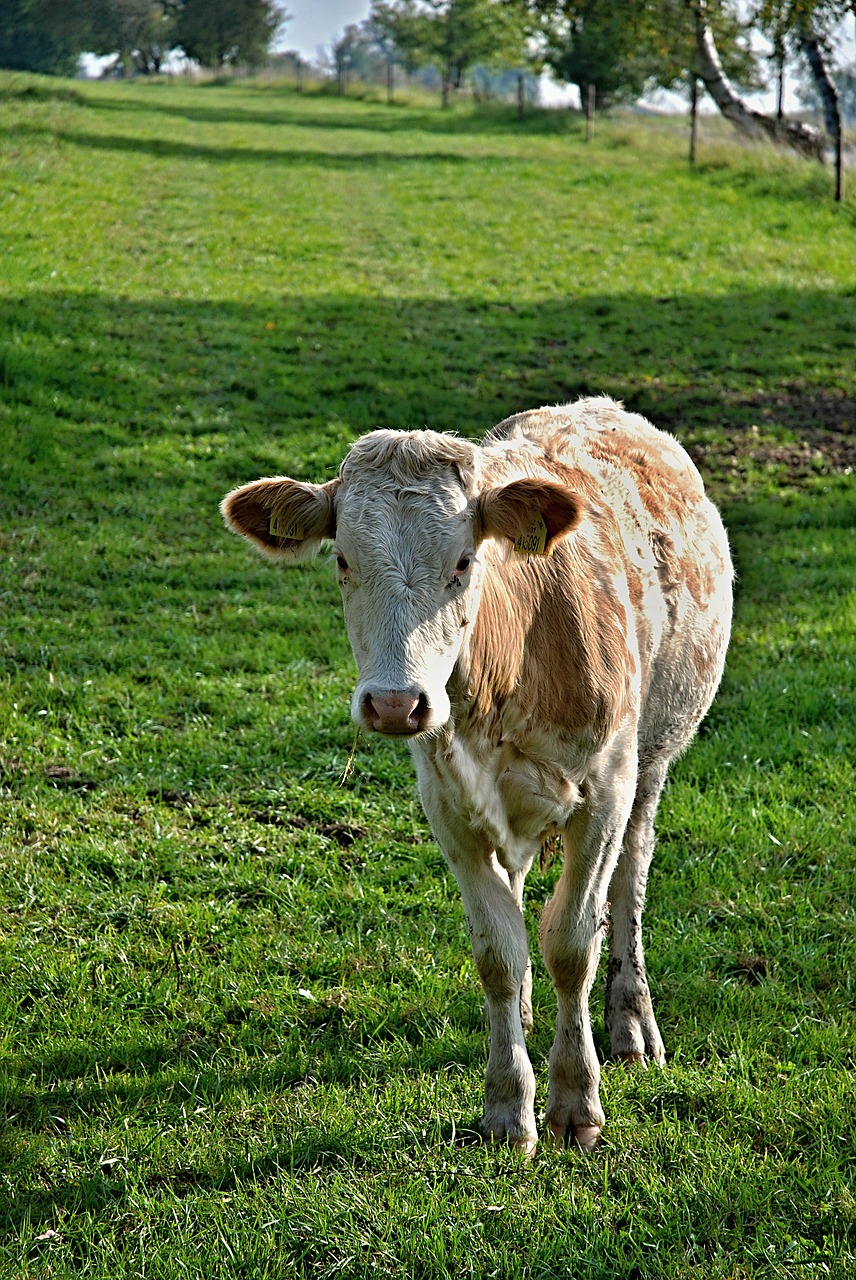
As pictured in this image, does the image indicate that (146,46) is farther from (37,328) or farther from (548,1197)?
(548,1197)

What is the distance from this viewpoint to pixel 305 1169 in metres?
3.96

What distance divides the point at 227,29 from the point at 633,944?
76301 millimetres

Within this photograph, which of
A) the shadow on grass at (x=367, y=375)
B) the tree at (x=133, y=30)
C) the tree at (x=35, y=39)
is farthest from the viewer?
the tree at (x=133, y=30)

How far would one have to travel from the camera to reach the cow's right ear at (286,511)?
3752 mm

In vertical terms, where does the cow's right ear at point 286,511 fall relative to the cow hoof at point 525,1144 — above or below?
above

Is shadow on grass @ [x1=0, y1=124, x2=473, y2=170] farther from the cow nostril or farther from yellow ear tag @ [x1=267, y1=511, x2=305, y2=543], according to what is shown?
the cow nostril

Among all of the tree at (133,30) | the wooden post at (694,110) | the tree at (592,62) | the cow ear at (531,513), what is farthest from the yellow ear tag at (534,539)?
the tree at (133,30)

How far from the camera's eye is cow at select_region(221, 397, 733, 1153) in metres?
3.46

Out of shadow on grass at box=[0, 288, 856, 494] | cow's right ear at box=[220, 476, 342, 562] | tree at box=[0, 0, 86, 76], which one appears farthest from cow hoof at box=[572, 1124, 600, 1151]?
tree at box=[0, 0, 86, 76]

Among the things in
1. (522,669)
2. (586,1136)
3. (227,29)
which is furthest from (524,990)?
(227,29)

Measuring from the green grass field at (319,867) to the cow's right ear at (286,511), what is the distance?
210 cm

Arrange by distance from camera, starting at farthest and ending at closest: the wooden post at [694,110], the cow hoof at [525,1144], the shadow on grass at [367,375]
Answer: the wooden post at [694,110]
the shadow on grass at [367,375]
the cow hoof at [525,1144]

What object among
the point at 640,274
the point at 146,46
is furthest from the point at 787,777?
the point at 146,46

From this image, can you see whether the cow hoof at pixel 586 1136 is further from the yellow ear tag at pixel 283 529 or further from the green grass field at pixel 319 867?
the yellow ear tag at pixel 283 529
